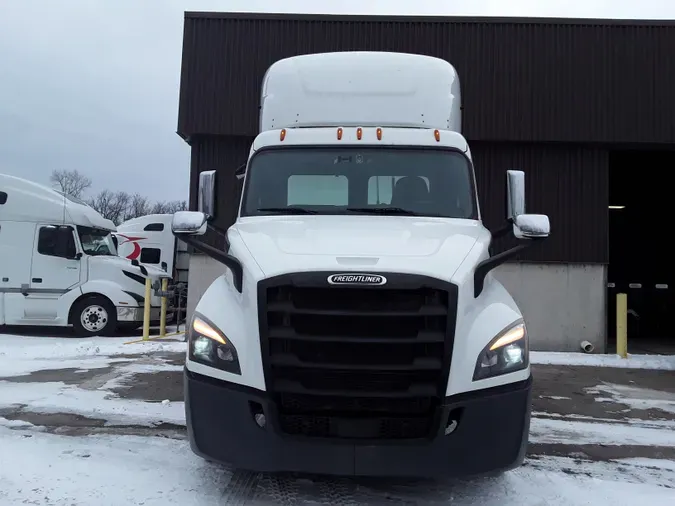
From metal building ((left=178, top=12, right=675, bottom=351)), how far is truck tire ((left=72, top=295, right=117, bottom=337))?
2.38m

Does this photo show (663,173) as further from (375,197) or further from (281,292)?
(281,292)

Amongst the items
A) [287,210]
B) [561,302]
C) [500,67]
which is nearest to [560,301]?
[561,302]

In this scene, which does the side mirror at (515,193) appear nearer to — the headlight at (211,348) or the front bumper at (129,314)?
the headlight at (211,348)

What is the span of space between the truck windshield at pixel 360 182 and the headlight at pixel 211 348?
147 cm

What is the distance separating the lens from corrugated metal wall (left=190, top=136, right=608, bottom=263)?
41.9 feet

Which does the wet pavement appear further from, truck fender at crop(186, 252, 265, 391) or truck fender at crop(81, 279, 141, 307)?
truck fender at crop(81, 279, 141, 307)

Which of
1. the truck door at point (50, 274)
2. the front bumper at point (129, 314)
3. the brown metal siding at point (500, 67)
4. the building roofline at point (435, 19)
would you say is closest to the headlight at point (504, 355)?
the brown metal siding at point (500, 67)

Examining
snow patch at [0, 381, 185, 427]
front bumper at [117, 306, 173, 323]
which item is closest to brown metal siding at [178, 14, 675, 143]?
front bumper at [117, 306, 173, 323]

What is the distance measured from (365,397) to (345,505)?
0.94 m

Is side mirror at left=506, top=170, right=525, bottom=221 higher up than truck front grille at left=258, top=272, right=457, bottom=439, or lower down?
higher up

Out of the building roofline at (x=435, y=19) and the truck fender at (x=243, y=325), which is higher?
the building roofline at (x=435, y=19)

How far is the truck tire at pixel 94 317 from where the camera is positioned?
13.5m

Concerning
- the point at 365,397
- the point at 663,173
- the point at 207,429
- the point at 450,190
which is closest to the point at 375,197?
the point at 450,190

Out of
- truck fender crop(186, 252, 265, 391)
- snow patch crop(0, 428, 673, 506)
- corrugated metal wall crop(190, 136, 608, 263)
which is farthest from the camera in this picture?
corrugated metal wall crop(190, 136, 608, 263)
